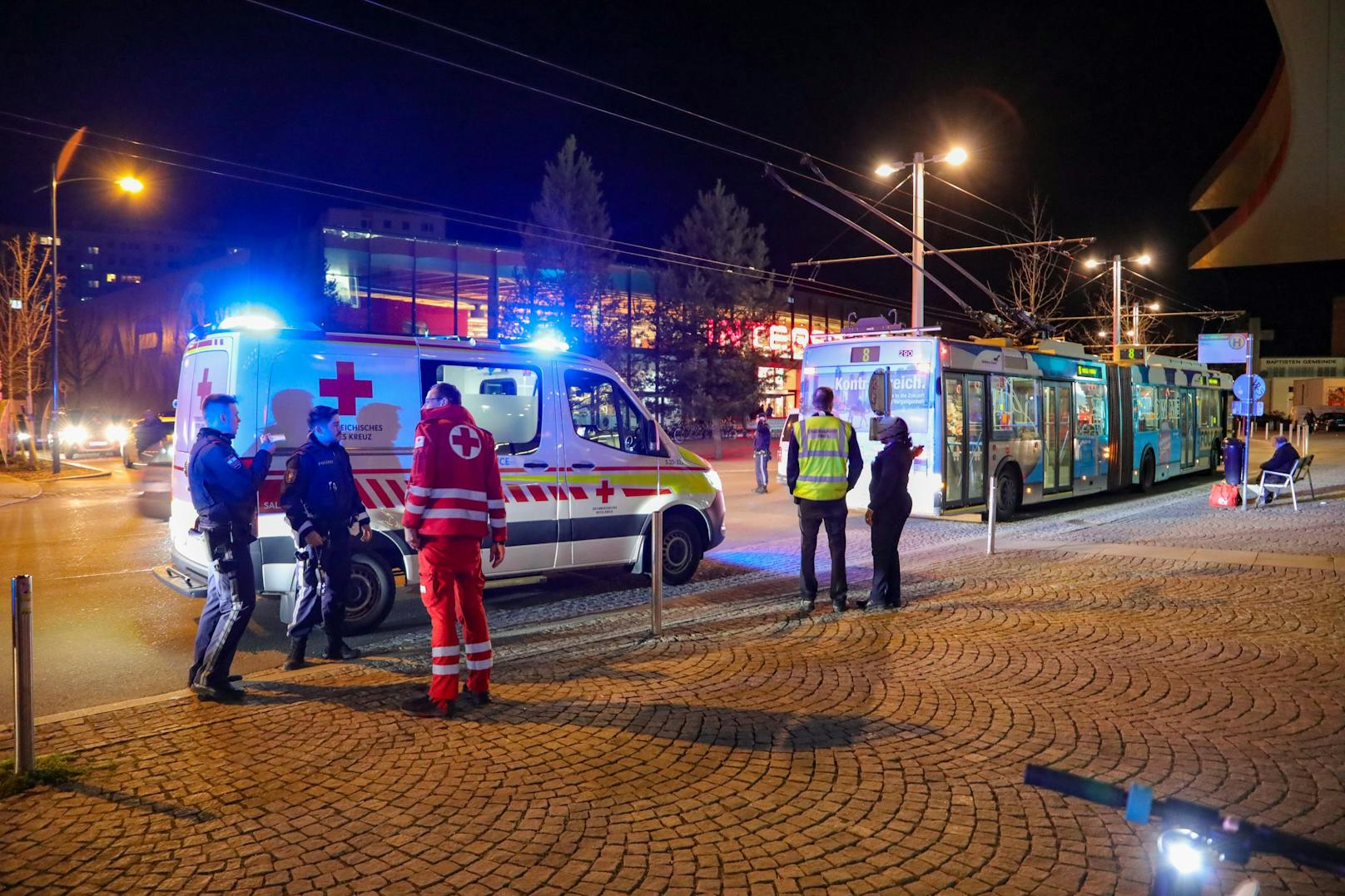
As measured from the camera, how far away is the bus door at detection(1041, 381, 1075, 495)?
16438 millimetres

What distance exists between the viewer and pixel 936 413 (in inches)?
539

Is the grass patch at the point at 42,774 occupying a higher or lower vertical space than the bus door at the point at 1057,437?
lower

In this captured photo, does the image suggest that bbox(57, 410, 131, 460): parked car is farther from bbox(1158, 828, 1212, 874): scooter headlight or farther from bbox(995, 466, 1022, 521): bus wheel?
bbox(1158, 828, 1212, 874): scooter headlight

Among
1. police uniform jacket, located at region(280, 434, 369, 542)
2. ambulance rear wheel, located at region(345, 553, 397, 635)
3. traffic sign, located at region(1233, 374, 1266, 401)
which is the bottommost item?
ambulance rear wheel, located at region(345, 553, 397, 635)

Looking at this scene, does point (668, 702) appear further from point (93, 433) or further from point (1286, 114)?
point (93, 433)

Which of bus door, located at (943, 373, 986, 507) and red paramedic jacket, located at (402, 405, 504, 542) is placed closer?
red paramedic jacket, located at (402, 405, 504, 542)

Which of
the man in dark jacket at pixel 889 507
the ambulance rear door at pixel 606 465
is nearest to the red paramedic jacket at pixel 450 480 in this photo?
the ambulance rear door at pixel 606 465

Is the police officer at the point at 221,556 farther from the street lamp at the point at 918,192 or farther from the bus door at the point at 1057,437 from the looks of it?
the street lamp at the point at 918,192

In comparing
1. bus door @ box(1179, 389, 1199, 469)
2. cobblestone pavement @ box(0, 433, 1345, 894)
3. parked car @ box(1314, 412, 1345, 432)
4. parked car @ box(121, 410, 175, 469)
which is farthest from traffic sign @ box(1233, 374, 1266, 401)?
parked car @ box(1314, 412, 1345, 432)

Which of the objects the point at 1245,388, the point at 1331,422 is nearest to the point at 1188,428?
the point at 1245,388

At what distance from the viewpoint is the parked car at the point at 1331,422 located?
217 ft

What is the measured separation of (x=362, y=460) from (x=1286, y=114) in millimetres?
16768

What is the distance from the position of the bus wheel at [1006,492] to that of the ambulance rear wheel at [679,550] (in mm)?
7538

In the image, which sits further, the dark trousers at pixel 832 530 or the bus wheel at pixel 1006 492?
the bus wheel at pixel 1006 492
